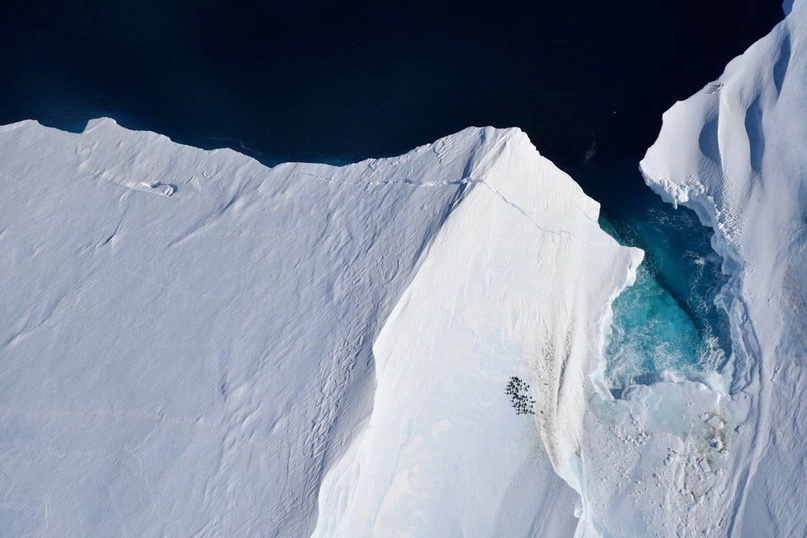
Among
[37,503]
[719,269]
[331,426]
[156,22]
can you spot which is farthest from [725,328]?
[156,22]

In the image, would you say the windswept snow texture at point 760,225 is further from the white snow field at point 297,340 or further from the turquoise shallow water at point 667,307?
the white snow field at point 297,340

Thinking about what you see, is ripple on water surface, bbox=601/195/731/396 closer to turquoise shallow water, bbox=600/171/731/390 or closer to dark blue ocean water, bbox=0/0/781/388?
turquoise shallow water, bbox=600/171/731/390

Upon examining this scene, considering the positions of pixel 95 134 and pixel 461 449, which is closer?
pixel 461 449

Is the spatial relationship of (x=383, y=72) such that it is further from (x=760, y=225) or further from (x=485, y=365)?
(x=760, y=225)

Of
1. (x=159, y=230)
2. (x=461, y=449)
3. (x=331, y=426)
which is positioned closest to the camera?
(x=331, y=426)

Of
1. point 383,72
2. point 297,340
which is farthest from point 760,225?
point 297,340

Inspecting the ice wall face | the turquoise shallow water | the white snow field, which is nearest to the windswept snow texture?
the turquoise shallow water

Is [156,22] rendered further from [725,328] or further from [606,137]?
[725,328]

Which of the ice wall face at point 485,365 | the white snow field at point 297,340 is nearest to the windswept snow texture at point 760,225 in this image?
the white snow field at point 297,340
